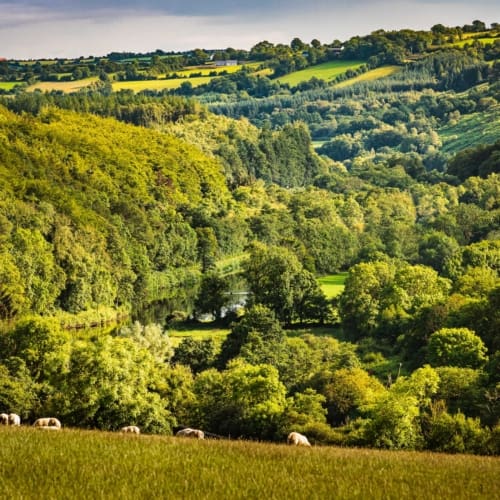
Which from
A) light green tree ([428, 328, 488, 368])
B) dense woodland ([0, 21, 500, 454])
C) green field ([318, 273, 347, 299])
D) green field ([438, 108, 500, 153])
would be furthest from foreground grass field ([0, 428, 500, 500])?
green field ([438, 108, 500, 153])

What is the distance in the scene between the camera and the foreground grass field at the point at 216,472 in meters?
14.3

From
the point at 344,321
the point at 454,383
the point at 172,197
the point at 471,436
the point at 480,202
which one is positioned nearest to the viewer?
the point at 471,436

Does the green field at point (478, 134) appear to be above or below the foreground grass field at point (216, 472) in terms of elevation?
below

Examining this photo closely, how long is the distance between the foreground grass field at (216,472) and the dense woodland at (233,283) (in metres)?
12.0

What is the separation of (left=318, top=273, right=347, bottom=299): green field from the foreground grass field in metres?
62.7

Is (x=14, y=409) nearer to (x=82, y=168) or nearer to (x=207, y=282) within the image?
(x=207, y=282)

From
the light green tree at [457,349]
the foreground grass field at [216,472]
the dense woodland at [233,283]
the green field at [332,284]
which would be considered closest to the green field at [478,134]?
the dense woodland at [233,283]

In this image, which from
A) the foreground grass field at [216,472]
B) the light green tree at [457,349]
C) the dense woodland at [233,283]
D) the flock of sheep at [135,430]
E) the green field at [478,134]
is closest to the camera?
the foreground grass field at [216,472]

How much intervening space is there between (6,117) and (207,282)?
64841mm

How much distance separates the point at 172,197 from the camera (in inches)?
4788

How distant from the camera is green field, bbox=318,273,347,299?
82.9m

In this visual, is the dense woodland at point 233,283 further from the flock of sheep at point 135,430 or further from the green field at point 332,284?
the flock of sheep at point 135,430

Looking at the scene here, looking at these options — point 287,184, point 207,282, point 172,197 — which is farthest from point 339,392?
point 287,184

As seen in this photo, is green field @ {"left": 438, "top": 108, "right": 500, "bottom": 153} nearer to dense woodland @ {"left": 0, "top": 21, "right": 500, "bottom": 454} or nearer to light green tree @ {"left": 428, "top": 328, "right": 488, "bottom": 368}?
dense woodland @ {"left": 0, "top": 21, "right": 500, "bottom": 454}
